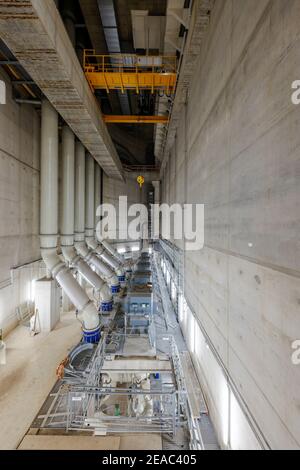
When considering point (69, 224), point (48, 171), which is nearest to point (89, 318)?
point (69, 224)

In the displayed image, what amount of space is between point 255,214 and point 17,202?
946 cm

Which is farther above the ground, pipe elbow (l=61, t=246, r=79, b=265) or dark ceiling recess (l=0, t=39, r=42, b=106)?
dark ceiling recess (l=0, t=39, r=42, b=106)

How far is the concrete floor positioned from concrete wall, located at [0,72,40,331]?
1.37 metres

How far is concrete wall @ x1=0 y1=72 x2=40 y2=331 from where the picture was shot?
8.38 metres

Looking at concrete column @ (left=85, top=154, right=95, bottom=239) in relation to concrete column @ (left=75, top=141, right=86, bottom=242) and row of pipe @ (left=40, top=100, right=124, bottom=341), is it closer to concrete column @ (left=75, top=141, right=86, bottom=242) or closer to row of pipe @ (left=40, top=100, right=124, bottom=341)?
row of pipe @ (left=40, top=100, right=124, bottom=341)

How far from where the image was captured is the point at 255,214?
8.09 feet

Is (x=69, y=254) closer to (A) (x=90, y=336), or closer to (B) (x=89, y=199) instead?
(A) (x=90, y=336)

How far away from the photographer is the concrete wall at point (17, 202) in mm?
8383

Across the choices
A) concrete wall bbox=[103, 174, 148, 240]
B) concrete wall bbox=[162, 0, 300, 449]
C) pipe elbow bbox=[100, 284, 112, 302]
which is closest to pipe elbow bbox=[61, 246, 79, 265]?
pipe elbow bbox=[100, 284, 112, 302]

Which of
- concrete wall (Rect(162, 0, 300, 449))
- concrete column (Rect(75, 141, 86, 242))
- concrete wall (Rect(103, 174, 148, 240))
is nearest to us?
concrete wall (Rect(162, 0, 300, 449))

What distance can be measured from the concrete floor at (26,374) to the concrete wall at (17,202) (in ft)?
4.49

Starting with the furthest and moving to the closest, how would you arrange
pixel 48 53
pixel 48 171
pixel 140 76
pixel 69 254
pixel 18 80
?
pixel 69 254 < pixel 18 80 < pixel 48 171 < pixel 140 76 < pixel 48 53
